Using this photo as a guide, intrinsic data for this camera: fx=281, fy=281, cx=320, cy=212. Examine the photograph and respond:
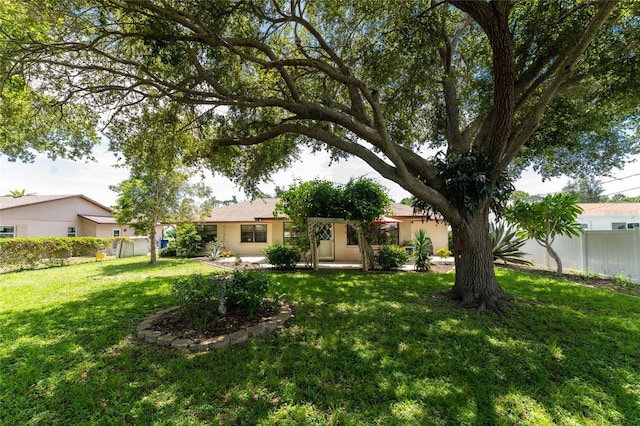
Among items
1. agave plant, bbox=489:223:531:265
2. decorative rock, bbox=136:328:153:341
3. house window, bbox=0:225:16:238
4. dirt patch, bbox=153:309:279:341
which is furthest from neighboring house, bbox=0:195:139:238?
agave plant, bbox=489:223:531:265

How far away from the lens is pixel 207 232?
1955cm

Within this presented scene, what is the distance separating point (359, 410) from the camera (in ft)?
9.20

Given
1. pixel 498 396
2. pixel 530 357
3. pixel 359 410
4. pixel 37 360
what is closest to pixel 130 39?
pixel 37 360

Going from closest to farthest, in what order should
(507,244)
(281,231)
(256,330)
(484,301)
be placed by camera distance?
(256,330) < (484,301) < (507,244) < (281,231)

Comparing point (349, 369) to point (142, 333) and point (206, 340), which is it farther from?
point (142, 333)

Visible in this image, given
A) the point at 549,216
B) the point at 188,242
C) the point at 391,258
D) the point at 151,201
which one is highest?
the point at 151,201

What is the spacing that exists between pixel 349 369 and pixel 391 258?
325 inches

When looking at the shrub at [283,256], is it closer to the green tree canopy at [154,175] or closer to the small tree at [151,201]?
the green tree canopy at [154,175]

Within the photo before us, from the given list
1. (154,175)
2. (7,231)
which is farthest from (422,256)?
(7,231)

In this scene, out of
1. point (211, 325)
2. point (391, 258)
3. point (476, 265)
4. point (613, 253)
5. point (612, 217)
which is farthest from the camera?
point (612, 217)

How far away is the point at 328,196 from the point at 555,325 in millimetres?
8050

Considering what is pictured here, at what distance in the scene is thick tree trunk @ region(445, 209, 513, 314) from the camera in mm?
6098

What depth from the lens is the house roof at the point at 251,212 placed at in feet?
55.7

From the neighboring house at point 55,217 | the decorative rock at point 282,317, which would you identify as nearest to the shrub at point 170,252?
the neighboring house at point 55,217
